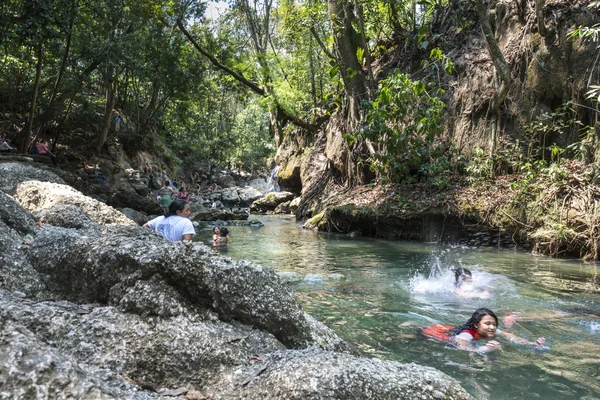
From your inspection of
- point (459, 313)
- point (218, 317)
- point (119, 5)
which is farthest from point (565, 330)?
point (119, 5)

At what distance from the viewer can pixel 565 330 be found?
18.5 feet

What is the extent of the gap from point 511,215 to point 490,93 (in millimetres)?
4348

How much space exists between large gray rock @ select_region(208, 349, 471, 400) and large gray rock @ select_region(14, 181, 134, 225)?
644 cm

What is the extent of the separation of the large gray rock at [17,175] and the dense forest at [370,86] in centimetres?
334

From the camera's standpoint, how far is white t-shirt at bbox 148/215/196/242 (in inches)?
245

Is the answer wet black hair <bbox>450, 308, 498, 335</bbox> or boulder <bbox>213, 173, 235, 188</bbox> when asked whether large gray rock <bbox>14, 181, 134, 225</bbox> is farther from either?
boulder <bbox>213, 173, 235, 188</bbox>

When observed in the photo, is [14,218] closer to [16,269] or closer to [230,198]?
[16,269]

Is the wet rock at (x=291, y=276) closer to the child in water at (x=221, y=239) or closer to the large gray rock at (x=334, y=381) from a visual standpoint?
the child in water at (x=221, y=239)

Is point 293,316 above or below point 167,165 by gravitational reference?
below

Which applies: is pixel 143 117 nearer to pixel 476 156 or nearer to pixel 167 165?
pixel 167 165

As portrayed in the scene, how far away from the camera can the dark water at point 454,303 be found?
4.29m

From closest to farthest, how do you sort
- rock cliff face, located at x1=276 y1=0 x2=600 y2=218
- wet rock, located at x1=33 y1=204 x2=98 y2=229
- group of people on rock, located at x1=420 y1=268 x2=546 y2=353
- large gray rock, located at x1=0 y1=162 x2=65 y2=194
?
group of people on rock, located at x1=420 y1=268 x2=546 y2=353 → wet rock, located at x1=33 y1=204 x2=98 y2=229 → large gray rock, located at x1=0 y1=162 x2=65 y2=194 → rock cliff face, located at x1=276 y1=0 x2=600 y2=218

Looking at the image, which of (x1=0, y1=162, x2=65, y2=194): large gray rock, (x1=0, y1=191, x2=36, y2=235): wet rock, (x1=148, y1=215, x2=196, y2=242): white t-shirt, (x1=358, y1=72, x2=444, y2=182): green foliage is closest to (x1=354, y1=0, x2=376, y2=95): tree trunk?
(x1=358, y1=72, x2=444, y2=182): green foliage

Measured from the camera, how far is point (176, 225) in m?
6.30
